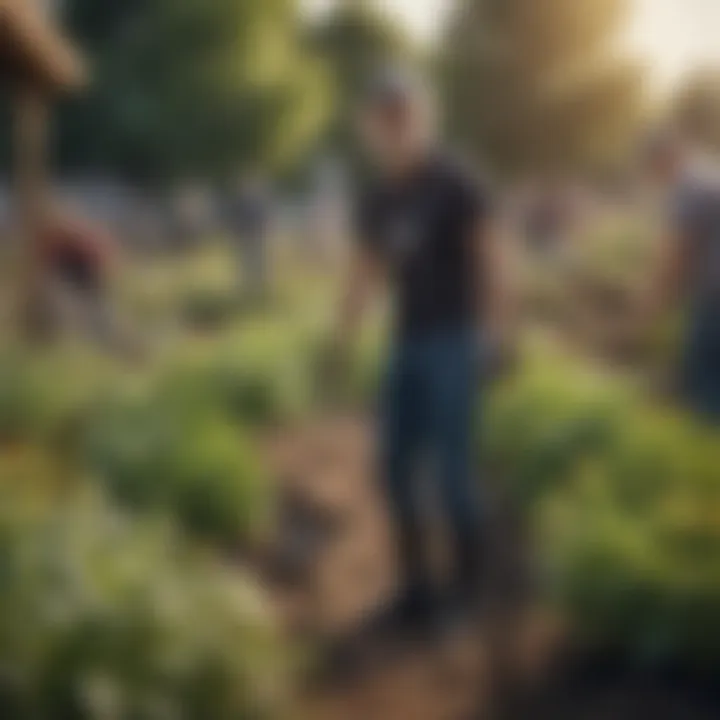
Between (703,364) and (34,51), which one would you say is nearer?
(34,51)

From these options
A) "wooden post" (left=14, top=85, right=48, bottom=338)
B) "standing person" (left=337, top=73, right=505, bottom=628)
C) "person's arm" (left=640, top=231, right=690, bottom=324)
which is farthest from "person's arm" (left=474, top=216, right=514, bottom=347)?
"wooden post" (left=14, top=85, right=48, bottom=338)

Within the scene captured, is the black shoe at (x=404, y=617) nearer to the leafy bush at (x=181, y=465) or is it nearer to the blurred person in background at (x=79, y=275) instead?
the leafy bush at (x=181, y=465)

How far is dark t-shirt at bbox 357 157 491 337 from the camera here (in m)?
2.04

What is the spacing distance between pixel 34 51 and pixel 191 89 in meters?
0.24

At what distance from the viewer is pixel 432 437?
2.10 m

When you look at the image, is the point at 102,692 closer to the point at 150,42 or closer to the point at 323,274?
the point at 323,274

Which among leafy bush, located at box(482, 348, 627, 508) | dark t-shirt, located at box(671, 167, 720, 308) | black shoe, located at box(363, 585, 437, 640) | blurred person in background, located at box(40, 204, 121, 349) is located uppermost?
blurred person in background, located at box(40, 204, 121, 349)

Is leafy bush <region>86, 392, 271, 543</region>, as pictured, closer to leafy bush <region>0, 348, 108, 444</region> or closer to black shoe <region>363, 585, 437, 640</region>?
leafy bush <region>0, 348, 108, 444</region>

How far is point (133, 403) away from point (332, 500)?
0.30m

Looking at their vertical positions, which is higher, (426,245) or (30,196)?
(30,196)

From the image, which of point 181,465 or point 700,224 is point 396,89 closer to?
point 700,224

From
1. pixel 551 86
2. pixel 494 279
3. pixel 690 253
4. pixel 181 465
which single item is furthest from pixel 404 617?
pixel 551 86

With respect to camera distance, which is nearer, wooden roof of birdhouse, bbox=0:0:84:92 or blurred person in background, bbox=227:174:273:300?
wooden roof of birdhouse, bbox=0:0:84:92

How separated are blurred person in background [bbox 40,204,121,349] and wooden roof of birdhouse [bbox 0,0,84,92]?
168 millimetres
